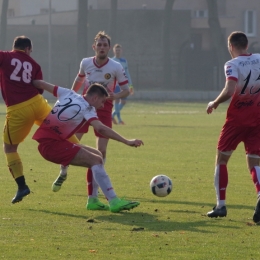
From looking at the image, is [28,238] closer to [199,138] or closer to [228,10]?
[199,138]

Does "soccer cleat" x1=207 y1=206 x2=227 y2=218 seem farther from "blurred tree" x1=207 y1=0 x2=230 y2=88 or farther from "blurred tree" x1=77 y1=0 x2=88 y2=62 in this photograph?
"blurred tree" x1=77 y1=0 x2=88 y2=62

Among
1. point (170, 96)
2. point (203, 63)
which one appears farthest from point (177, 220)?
point (203, 63)

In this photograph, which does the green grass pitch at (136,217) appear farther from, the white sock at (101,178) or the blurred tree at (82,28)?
the blurred tree at (82,28)

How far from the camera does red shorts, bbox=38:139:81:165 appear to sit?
882 centimetres

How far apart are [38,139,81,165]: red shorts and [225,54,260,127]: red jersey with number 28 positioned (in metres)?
1.80

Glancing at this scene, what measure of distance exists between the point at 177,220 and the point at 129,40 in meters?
48.7

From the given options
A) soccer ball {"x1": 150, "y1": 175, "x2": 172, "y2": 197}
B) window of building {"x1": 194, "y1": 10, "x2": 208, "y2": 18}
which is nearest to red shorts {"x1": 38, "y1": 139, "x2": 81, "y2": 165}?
soccer ball {"x1": 150, "y1": 175, "x2": 172, "y2": 197}

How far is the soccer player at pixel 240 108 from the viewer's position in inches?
333

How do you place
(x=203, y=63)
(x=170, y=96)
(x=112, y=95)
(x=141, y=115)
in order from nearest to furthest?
1. (x=112, y=95)
2. (x=141, y=115)
3. (x=170, y=96)
4. (x=203, y=63)

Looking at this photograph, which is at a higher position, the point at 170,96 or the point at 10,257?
the point at 10,257

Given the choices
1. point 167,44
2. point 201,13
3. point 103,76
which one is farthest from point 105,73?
point 201,13

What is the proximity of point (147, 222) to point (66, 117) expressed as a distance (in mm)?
1482

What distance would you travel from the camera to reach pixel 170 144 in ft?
60.0

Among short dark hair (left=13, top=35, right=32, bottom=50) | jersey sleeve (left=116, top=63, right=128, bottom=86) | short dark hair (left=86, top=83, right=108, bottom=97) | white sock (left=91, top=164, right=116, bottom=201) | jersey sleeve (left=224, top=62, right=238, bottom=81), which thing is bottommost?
white sock (left=91, top=164, right=116, bottom=201)
